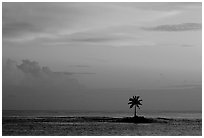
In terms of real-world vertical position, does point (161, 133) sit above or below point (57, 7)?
below

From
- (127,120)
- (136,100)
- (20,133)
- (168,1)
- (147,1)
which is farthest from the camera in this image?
(127,120)

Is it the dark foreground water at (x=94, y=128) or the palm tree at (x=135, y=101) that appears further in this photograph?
the palm tree at (x=135, y=101)

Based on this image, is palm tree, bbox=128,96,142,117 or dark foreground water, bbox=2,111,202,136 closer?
dark foreground water, bbox=2,111,202,136

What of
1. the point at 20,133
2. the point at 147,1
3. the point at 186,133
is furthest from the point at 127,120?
the point at 147,1

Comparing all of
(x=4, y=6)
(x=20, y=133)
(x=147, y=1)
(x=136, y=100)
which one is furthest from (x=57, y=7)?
(x=136, y=100)

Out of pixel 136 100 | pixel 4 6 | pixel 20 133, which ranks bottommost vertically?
pixel 20 133

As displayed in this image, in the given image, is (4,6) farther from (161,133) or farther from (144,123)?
(144,123)

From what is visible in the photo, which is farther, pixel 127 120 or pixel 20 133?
pixel 127 120

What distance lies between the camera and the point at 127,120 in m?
43.0

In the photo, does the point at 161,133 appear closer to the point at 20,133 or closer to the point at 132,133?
the point at 132,133

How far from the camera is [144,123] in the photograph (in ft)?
133

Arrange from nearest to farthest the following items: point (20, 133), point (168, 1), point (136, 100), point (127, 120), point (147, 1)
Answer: point (168, 1) → point (147, 1) → point (20, 133) → point (136, 100) → point (127, 120)

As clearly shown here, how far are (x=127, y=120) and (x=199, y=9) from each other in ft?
70.3

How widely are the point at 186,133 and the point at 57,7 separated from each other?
546 inches
